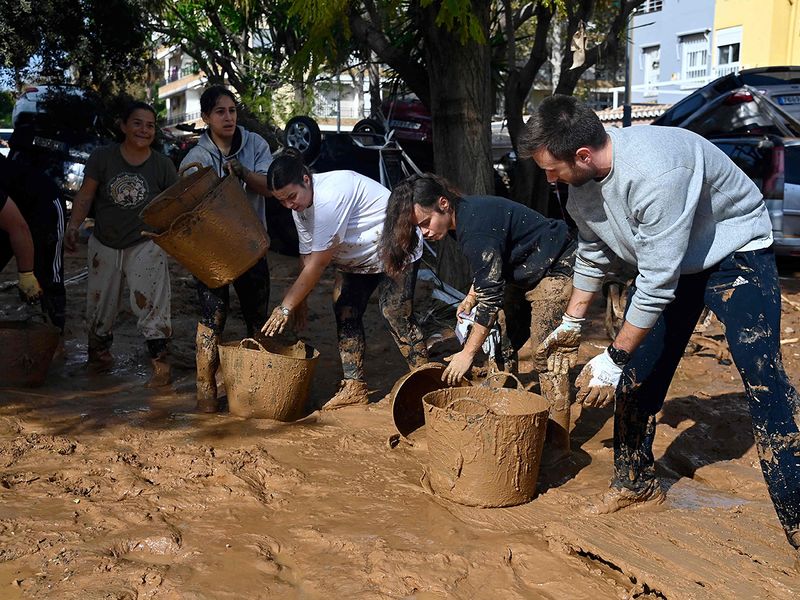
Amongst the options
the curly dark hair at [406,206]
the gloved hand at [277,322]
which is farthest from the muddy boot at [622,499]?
the gloved hand at [277,322]

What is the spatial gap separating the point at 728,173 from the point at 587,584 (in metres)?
1.56

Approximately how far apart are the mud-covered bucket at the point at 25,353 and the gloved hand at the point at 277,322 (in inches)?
62.6

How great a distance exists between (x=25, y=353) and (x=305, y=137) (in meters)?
4.96

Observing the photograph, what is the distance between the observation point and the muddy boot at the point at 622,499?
3811mm

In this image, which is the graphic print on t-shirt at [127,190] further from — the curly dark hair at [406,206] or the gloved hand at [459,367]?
the gloved hand at [459,367]

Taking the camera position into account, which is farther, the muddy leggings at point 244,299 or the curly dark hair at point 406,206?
the muddy leggings at point 244,299

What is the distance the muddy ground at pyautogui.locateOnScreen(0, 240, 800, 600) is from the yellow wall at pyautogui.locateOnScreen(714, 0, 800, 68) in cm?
2212

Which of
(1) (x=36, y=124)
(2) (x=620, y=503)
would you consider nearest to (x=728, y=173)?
(2) (x=620, y=503)

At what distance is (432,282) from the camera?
733 centimetres

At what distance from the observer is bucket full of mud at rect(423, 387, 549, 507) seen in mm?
3717

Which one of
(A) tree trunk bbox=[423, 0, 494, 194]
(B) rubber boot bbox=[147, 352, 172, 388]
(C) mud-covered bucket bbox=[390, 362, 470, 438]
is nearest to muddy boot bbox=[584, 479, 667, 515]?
(C) mud-covered bucket bbox=[390, 362, 470, 438]

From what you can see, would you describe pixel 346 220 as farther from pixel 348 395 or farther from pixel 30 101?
pixel 30 101

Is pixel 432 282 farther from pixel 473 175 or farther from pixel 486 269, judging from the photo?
pixel 486 269

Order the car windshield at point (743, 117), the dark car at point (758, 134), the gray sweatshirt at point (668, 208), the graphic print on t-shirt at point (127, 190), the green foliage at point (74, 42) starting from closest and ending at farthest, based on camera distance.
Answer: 1. the gray sweatshirt at point (668, 208)
2. the graphic print on t-shirt at point (127, 190)
3. the dark car at point (758, 134)
4. the green foliage at point (74, 42)
5. the car windshield at point (743, 117)
